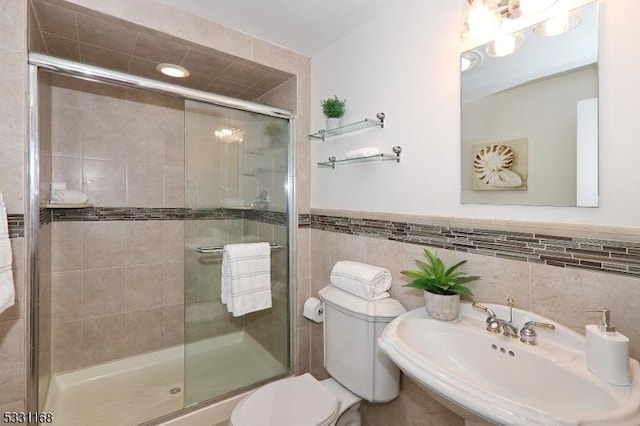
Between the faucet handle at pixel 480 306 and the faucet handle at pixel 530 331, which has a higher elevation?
the faucet handle at pixel 480 306

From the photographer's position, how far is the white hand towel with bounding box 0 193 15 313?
1101 mm

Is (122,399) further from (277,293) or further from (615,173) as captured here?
(615,173)

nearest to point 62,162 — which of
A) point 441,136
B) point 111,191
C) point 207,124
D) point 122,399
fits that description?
point 111,191

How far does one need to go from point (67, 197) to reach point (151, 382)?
4.55 feet

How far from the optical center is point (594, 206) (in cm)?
92

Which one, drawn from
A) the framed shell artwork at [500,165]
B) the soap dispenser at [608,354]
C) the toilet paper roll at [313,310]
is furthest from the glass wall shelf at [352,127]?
the soap dispenser at [608,354]

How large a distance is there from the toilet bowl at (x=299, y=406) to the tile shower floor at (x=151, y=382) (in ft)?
1.75

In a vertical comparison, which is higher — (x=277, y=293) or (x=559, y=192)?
(x=559, y=192)

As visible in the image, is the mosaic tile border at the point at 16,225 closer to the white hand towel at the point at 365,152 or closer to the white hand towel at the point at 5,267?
the white hand towel at the point at 5,267

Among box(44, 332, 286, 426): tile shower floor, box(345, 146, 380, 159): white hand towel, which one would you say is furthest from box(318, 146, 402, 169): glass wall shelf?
box(44, 332, 286, 426): tile shower floor

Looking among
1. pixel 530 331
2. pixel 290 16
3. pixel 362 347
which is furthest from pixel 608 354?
A: pixel 290 16

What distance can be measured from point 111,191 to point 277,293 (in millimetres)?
1429

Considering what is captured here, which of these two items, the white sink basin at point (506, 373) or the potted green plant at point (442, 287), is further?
the potted green plant at point (442, 287)

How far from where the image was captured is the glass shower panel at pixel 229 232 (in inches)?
67.0
